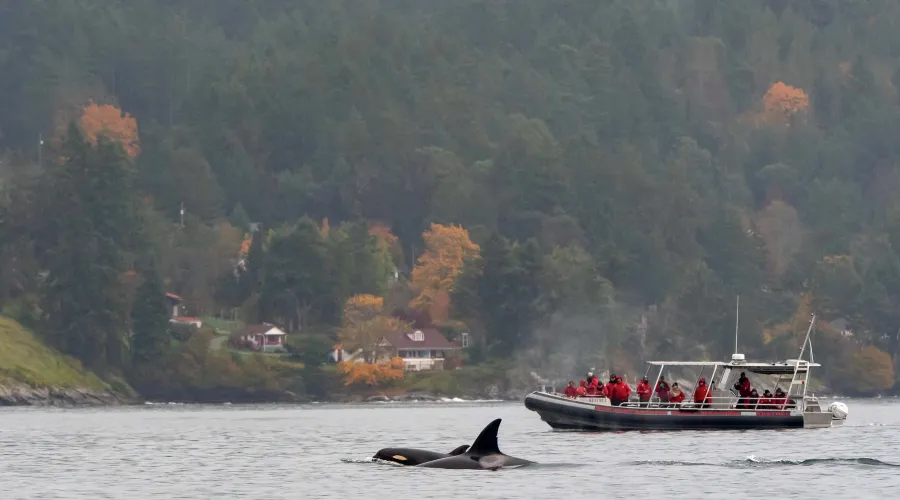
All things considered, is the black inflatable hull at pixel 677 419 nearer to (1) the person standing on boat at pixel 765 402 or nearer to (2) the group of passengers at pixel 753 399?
(2) the group of passengers at pixel 753 399

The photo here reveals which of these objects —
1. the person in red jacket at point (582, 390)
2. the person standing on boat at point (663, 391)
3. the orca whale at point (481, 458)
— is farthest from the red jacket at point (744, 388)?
the orca whale at point (481, 458)

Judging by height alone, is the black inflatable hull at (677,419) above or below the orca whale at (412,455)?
above

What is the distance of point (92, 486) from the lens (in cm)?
6631

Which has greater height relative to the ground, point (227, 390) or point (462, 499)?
point (227, 390)

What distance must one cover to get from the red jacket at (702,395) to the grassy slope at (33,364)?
98617 millimetres

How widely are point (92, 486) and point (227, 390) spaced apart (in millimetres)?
130674

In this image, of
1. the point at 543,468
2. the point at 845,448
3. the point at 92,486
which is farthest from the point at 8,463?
the point at 845,448

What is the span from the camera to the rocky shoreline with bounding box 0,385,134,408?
174500 mm

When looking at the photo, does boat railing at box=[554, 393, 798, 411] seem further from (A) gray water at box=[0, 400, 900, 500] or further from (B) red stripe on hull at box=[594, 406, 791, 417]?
(A) gray water at box=[0, 400, 900, 500]

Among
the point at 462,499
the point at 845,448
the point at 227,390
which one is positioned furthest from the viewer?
the point at 227,390

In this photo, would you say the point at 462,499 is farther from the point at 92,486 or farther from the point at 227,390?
the point at 227,390

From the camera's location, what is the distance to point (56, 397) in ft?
591

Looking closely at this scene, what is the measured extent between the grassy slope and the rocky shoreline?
95 centimetres

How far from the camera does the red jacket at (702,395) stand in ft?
295
